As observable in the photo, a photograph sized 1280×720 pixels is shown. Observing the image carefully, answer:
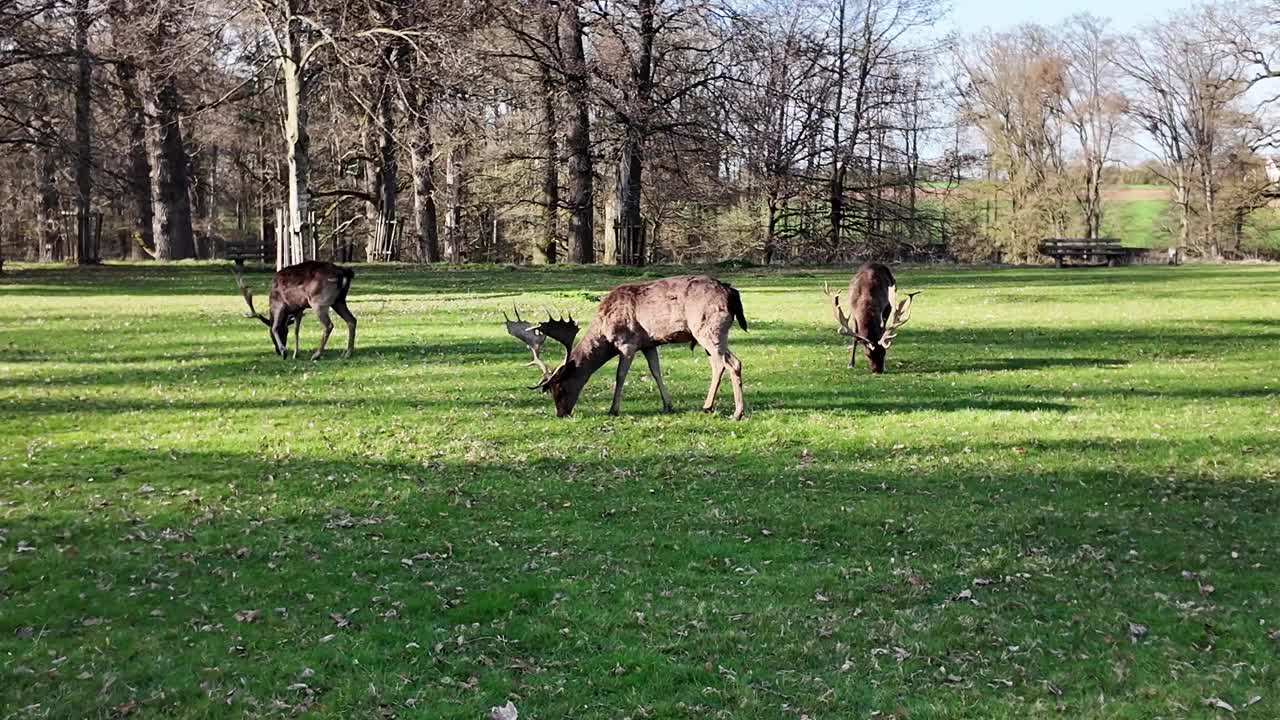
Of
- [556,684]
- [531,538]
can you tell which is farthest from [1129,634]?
[531,538]

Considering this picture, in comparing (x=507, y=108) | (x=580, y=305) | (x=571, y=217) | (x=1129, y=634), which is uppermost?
(x=507, y=108)

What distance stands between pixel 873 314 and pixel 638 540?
1057 centimetres

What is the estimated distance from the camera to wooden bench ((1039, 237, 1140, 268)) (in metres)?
52.8

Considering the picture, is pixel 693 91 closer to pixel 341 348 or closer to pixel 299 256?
pixel 299 256

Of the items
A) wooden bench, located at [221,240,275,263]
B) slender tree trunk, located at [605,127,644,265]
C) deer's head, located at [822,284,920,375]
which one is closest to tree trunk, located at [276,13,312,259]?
slender tree trunk, located at [605,127,644,265]

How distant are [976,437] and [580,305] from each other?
51.2 ft

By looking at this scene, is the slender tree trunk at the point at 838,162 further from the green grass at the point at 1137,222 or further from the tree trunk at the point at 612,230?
the green grass at the point at 1137,222

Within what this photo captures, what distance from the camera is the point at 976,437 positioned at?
43.4 ft

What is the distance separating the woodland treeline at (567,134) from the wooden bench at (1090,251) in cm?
714

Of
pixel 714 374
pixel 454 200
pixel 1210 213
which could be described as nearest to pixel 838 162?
pixel 454 200

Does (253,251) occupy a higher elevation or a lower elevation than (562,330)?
higher

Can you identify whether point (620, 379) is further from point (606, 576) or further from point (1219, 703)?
point (1219, 703)

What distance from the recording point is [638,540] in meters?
9.23

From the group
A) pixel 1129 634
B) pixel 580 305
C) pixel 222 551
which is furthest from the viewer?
pixel 580 305
